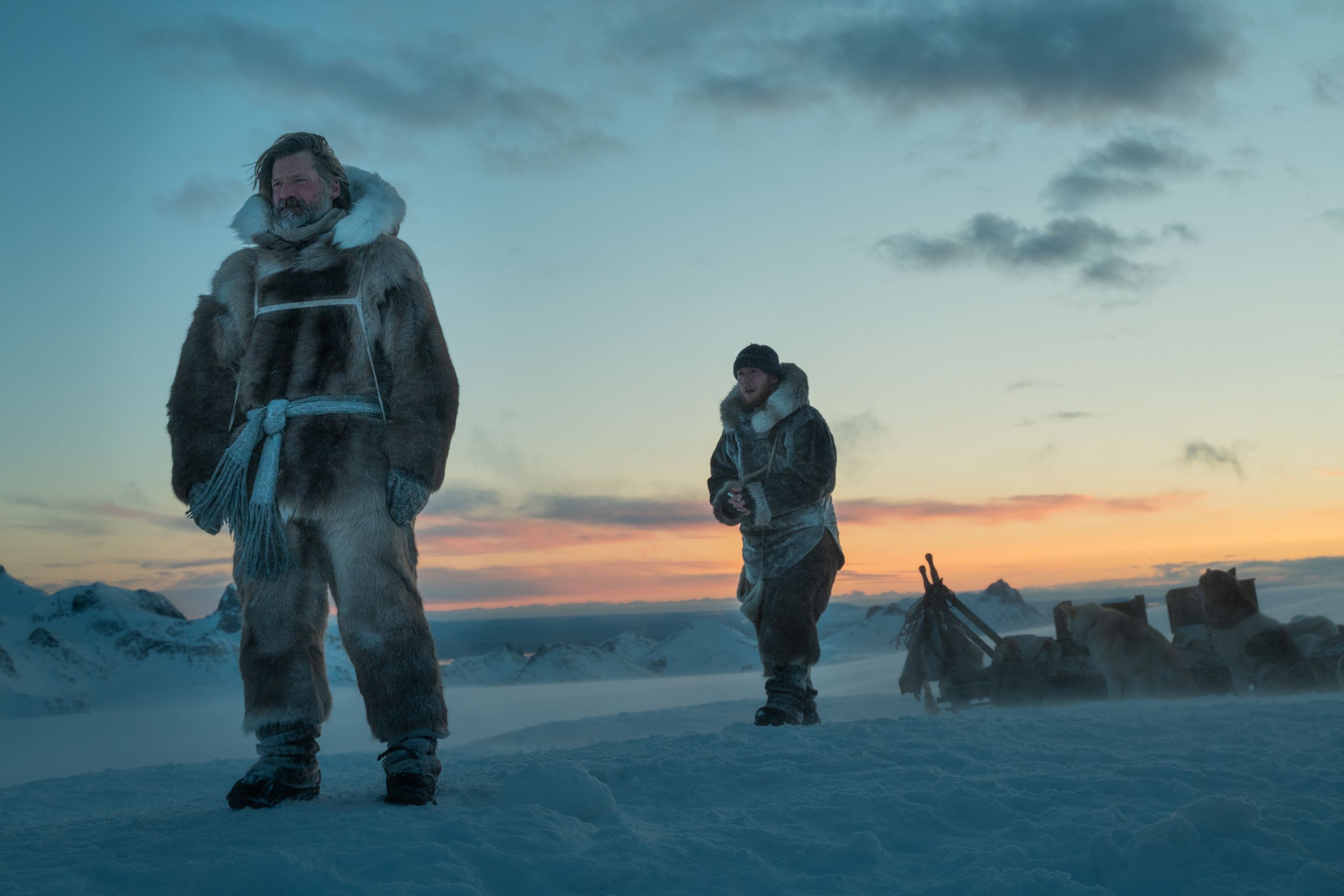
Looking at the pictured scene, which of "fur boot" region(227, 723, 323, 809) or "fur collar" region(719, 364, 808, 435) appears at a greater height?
"fur collar" region(719, 364, 808, 435)

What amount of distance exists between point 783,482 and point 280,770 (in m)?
2.72

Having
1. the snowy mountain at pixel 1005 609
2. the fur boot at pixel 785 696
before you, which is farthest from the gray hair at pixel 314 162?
the snowy mountain at pixel 1005 609

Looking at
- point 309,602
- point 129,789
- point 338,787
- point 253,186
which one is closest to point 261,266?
point 253,186

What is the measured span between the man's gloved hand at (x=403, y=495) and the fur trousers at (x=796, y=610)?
2.19 m

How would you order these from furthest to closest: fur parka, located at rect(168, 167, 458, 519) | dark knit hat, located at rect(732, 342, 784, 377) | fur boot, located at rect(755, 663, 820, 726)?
dark knit hat, located at rect(732, 342, 784, 377) → fur boot, located at rect(755, 663, 820, 726) → fur parka, located at rect(168, 167, 458, 519)

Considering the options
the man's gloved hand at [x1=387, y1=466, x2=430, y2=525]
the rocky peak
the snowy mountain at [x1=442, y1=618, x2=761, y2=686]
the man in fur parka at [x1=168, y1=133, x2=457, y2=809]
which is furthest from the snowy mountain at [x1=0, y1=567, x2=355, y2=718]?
the man's gloved hand at [x1=387, y1=466, x2=430, y2=525]

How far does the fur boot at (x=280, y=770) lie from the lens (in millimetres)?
2848

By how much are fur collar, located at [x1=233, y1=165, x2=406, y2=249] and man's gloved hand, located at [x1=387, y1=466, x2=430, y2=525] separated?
86 cm

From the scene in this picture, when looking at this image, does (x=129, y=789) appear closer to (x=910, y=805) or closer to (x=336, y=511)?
(x=336, y=511)

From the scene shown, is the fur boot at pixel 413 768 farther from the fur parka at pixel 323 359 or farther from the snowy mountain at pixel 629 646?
the snowy mountain at pixel 629 646

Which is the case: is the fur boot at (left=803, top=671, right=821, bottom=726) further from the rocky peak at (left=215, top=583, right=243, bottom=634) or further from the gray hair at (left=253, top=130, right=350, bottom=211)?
the rocky peak at (left=215, top=583, right=243, bottom=634)

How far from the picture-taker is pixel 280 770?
2.93 metres

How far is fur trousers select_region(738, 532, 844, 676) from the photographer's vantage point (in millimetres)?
4590

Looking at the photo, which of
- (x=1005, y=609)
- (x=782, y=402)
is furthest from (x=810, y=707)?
(x=1005, y=609)
